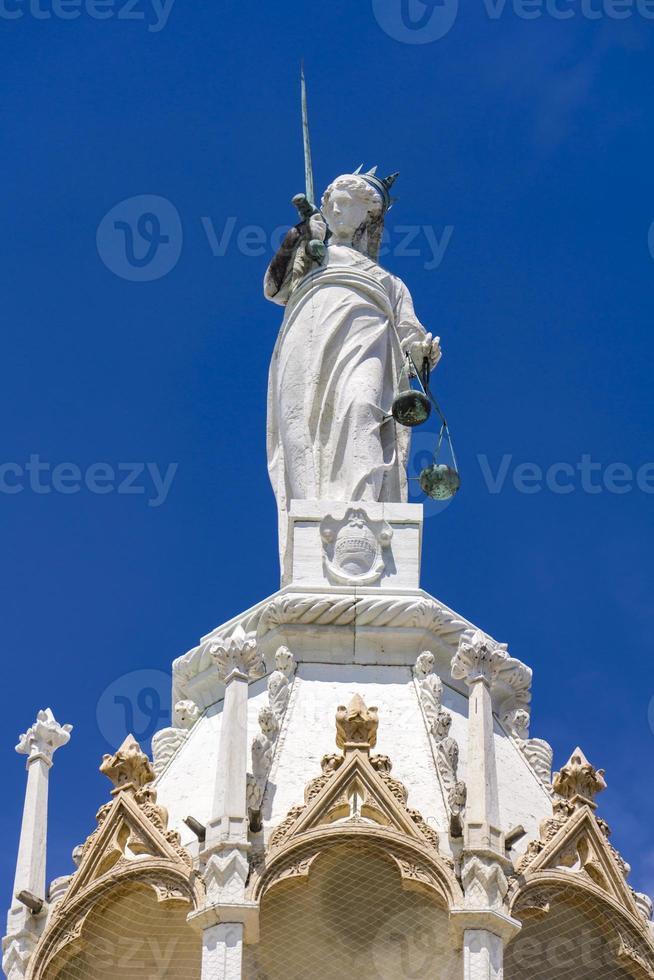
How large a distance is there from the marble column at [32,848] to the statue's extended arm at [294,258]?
686 cm

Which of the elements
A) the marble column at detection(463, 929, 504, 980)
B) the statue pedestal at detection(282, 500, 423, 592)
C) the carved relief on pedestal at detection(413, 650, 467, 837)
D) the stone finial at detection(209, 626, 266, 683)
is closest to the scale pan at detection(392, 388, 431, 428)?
the statue pedestal at detection(282, 500, 423, 592)

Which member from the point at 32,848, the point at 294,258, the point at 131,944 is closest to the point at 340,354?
the point at 294,258

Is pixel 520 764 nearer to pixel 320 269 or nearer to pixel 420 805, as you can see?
pixel 420 805

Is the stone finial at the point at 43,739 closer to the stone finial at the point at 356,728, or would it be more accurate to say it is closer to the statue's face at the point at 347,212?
the stone finial at the point at 356,728

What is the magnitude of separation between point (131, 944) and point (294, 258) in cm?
925

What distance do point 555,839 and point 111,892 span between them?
4.26 metres

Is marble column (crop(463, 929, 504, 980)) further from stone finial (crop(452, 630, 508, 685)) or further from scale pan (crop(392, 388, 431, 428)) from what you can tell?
scale pan (crop(392, 388, 431, 428))

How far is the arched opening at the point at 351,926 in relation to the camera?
2478cm

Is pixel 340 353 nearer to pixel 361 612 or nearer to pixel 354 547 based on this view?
pixel 354 547

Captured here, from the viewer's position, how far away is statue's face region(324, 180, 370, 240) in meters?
31.9

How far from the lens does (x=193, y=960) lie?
25.4 meters

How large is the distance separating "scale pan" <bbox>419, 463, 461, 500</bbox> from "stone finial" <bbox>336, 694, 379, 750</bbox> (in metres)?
4.75

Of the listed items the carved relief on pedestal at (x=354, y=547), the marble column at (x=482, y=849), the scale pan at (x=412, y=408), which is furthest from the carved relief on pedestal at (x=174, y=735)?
the scale pan at (x=412, y=408)

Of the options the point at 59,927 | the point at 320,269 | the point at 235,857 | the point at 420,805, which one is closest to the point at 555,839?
the point at 420,805
